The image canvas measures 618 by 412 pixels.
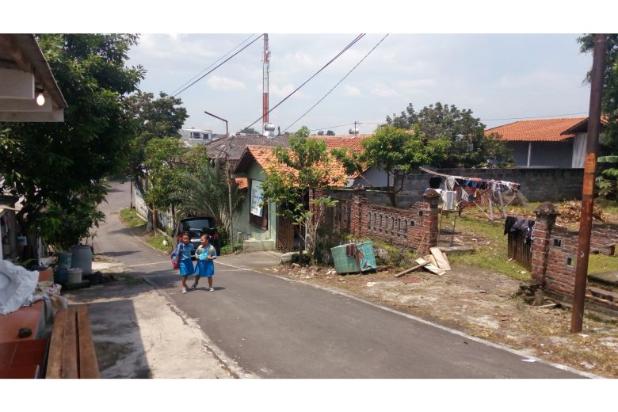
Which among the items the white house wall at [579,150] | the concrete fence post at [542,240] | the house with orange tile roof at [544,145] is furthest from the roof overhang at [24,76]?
the white house wall at [579,150]

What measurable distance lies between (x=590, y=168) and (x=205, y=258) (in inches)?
288

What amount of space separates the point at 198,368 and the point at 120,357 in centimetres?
118

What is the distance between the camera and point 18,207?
1223cm

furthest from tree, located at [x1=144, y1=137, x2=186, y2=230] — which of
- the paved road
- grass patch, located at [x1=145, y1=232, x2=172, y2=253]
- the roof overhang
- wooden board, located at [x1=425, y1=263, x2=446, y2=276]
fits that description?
the roof overhang

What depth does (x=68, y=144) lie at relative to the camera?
10.7 metres

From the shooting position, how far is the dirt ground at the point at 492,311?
6.48 m

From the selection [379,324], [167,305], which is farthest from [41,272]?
[379,324]

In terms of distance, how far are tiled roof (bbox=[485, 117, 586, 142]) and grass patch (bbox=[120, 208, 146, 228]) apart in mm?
25456

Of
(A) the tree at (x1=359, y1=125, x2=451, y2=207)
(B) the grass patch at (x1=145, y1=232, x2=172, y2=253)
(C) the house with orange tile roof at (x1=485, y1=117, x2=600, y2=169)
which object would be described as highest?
(C) the house with orange tile roof at (x1=485, y1=117, x2=600, y2=169)

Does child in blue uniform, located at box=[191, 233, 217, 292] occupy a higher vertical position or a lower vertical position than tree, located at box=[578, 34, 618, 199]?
lower

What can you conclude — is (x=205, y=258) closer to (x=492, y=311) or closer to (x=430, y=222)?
(x=430, y=222)

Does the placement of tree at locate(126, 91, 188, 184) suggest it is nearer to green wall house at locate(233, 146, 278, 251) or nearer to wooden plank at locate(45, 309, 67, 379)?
green wall house at locate(233, 146, 278, 251)

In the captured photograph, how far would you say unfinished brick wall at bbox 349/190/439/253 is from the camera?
11766mm

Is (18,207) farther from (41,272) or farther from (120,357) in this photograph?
(120,357)
